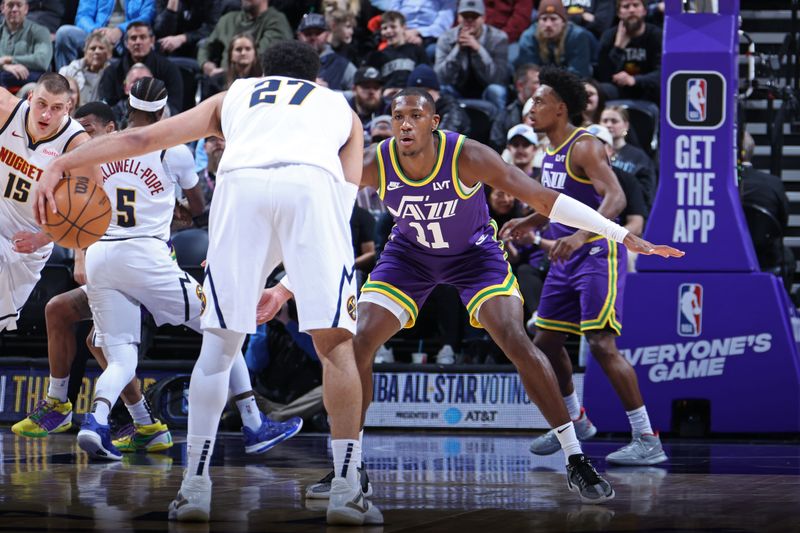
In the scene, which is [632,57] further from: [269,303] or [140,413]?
[269,303]

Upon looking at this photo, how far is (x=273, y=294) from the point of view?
484cm

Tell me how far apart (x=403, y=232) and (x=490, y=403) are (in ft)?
11.7

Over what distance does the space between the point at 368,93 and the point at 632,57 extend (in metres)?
2.45

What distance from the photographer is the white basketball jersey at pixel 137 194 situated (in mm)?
6832

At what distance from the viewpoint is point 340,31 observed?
39.8ft

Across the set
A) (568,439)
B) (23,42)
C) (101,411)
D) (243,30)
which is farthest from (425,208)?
(23,42)

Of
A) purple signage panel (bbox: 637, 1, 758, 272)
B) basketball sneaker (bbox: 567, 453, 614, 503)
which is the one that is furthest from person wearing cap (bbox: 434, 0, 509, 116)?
basketball sneaker (bbox: 567, 453, 614, 503)

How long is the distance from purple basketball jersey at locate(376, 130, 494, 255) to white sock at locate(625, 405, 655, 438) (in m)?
1.80

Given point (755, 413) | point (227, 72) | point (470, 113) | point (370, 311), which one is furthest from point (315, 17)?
point (370, 311)

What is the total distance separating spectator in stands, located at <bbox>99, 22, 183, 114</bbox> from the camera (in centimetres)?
1138

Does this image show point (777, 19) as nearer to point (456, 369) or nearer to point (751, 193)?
point (751, 193)

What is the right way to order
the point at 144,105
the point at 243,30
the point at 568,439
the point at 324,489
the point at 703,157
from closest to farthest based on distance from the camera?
the point at 324,489 → the point at 568,439 → the point at 144,105 → the point at 703,157 → the point at 243,30

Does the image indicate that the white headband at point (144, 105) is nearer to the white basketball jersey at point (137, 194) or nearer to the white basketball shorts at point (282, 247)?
the white basketball jersey at point (137, 194)

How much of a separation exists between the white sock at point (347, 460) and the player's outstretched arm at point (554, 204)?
136 centimetres
